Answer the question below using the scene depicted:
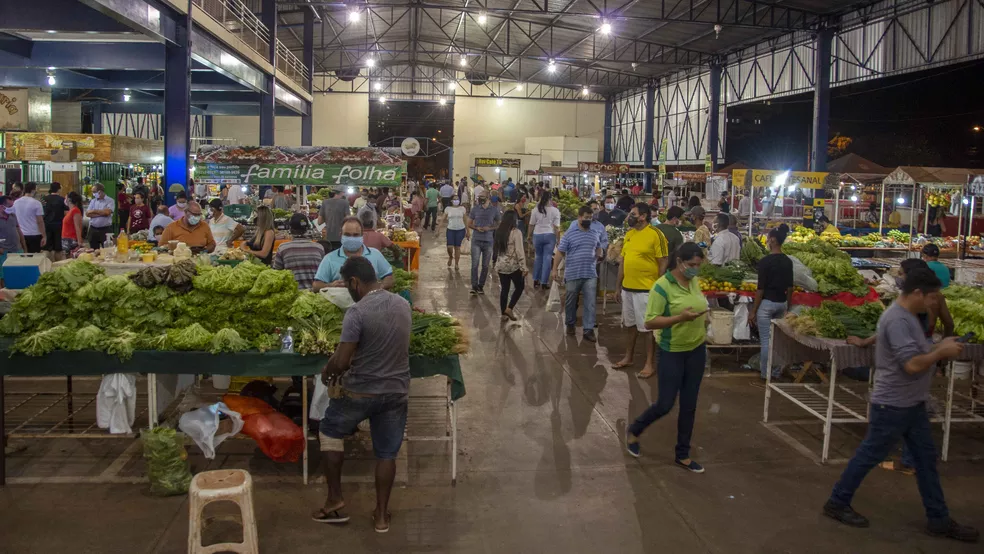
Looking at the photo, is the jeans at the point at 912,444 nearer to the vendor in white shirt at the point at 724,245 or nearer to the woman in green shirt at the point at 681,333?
the woman in green shirt at the point at 681,333

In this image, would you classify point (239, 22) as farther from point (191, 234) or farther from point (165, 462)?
point (165, 462)

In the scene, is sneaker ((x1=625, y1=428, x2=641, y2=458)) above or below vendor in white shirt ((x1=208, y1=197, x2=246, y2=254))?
below

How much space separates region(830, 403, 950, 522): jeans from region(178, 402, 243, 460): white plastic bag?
13.9 ft

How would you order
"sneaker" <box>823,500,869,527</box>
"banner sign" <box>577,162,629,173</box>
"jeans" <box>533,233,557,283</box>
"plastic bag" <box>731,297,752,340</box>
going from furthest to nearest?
"banner sign" <box>577,162,629,173</box> < "jeans" <box>533,233,557,283</box> < "plastic bag" <box>731,297,752,340</box> < "sneaker" <box>823,500,869,527</box>

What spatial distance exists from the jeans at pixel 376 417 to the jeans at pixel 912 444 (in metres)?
2.90

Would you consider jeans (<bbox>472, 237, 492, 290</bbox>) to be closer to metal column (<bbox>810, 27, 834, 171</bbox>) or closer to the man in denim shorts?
the man in denim shorts

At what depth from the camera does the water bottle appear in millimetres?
5634

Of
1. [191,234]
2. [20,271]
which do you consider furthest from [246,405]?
[191,234]

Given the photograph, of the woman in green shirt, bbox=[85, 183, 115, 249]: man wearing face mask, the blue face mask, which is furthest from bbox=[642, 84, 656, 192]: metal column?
the woman in green shirt

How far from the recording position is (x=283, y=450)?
5.68 m

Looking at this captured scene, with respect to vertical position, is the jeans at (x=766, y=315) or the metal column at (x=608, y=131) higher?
the metal column at (x=608, y=131)

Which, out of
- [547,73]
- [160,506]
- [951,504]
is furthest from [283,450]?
[547,73]

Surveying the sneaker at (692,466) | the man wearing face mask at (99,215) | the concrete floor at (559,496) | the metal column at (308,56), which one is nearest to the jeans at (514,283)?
the concrete floor at (559,496)

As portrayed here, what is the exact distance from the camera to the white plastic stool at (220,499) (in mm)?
4258
